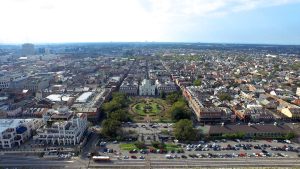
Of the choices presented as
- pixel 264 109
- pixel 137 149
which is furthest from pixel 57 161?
pixel 264 109

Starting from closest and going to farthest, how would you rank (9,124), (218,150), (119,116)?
(218,150)
(9,124)
(119,116)

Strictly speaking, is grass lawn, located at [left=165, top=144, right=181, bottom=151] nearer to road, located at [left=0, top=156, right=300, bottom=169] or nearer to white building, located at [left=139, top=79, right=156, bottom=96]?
road, located at [left=0, top=156, right=300, bottom=169]

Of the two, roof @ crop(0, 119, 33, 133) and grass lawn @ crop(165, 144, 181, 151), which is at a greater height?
roof @ crop(0, 119, 33, 133)

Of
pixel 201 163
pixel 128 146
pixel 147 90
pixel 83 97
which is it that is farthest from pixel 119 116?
pixel 147 90

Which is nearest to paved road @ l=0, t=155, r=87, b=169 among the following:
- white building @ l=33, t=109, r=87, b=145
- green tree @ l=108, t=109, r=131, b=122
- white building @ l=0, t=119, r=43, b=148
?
white building @ l=0, t=119, r=43, b=148

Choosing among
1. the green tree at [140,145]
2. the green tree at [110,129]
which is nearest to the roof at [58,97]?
the green tree at [110,129]

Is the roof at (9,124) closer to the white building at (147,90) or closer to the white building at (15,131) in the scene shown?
the white building at (15,131)

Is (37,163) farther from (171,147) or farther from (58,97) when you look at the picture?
(58,97)
